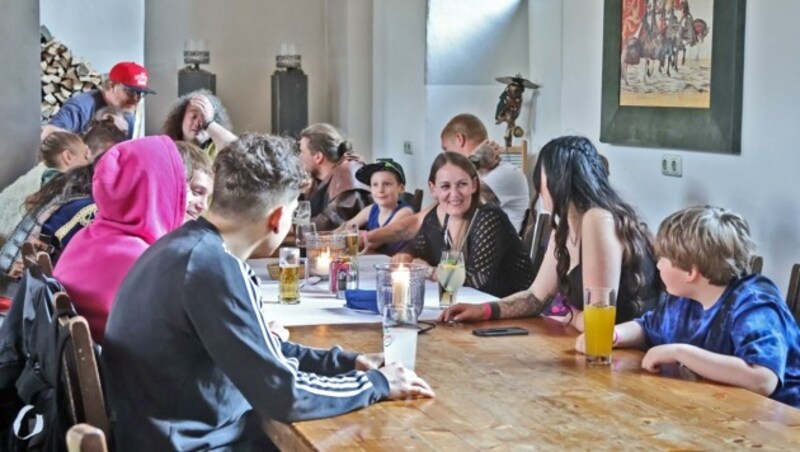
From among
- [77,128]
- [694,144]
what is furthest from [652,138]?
[77,128]

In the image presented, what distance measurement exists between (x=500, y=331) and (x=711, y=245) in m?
0.56

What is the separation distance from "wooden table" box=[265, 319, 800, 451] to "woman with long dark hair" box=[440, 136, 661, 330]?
0.47 meters

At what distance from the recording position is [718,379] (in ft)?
7.91

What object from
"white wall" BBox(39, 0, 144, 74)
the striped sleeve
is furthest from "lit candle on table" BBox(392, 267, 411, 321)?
"white wall" BBox(39, 0, 144, 74)

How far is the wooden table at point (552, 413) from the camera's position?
2.00m

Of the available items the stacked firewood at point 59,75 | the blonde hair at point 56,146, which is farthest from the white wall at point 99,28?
the blonde hair at point 56,146

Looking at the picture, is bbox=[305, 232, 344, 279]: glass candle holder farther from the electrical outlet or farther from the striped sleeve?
the electrical outlet

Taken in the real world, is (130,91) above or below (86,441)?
above

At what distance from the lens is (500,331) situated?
2922mm

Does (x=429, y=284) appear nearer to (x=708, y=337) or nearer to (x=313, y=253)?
(x=313, y=253)

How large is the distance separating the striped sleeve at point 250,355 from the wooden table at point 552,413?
0.03 metres

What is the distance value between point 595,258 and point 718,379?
752 mm

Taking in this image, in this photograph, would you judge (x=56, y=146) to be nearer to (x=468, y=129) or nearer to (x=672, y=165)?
(x=468, y=129)

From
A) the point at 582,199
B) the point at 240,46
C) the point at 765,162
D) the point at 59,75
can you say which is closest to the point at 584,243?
the point at 582,199
